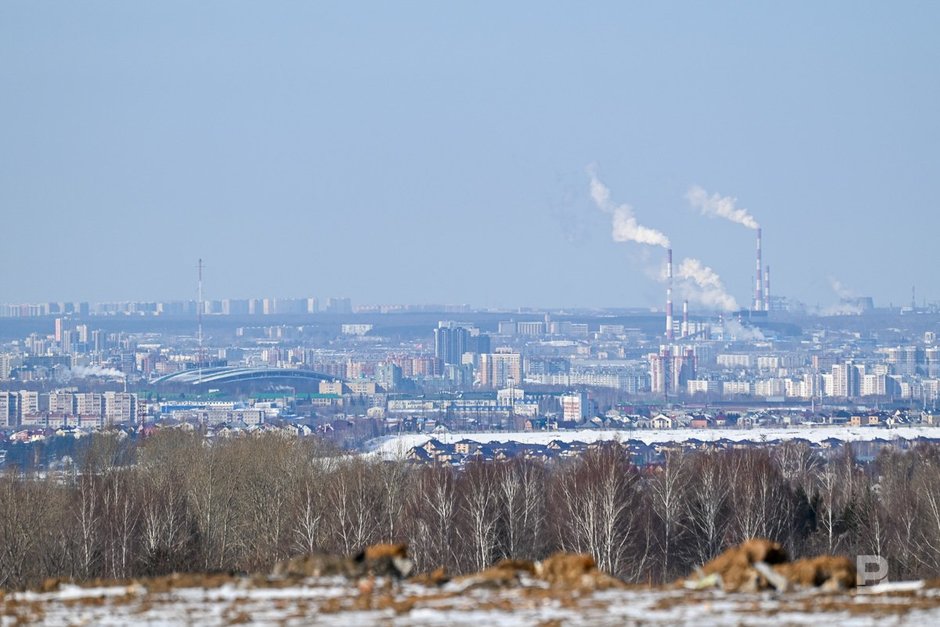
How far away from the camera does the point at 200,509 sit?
29.8 meters

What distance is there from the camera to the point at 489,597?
1066cm

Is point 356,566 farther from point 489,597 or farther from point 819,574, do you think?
point 819,574

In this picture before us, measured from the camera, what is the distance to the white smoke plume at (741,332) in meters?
175

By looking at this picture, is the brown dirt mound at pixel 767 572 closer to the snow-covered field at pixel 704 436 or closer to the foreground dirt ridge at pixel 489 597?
the foreground dirt ridge at pixel 489 597

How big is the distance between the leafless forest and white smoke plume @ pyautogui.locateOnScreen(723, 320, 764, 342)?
143 metres

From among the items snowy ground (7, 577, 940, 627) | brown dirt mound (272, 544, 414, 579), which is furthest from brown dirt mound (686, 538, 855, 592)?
brown dirt mound (272, 544, 414, 579)

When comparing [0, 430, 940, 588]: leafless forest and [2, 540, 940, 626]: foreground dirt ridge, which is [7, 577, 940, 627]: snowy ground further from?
[0, 430, 940, 588]: leafless forest

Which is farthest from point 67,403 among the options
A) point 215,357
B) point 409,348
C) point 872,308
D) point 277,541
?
point 872,308

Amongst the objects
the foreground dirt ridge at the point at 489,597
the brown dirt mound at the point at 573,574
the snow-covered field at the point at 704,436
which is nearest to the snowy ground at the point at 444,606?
the foreground dirt ridge at the point at 489,597

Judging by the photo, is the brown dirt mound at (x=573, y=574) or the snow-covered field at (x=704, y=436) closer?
the brown dirt mound at (x=573, y=574)

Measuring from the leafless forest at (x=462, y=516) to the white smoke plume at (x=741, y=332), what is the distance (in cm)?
14262

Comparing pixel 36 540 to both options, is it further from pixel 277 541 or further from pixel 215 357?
pixel 215 357

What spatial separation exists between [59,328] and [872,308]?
291 ft

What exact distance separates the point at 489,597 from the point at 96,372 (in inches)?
5819
